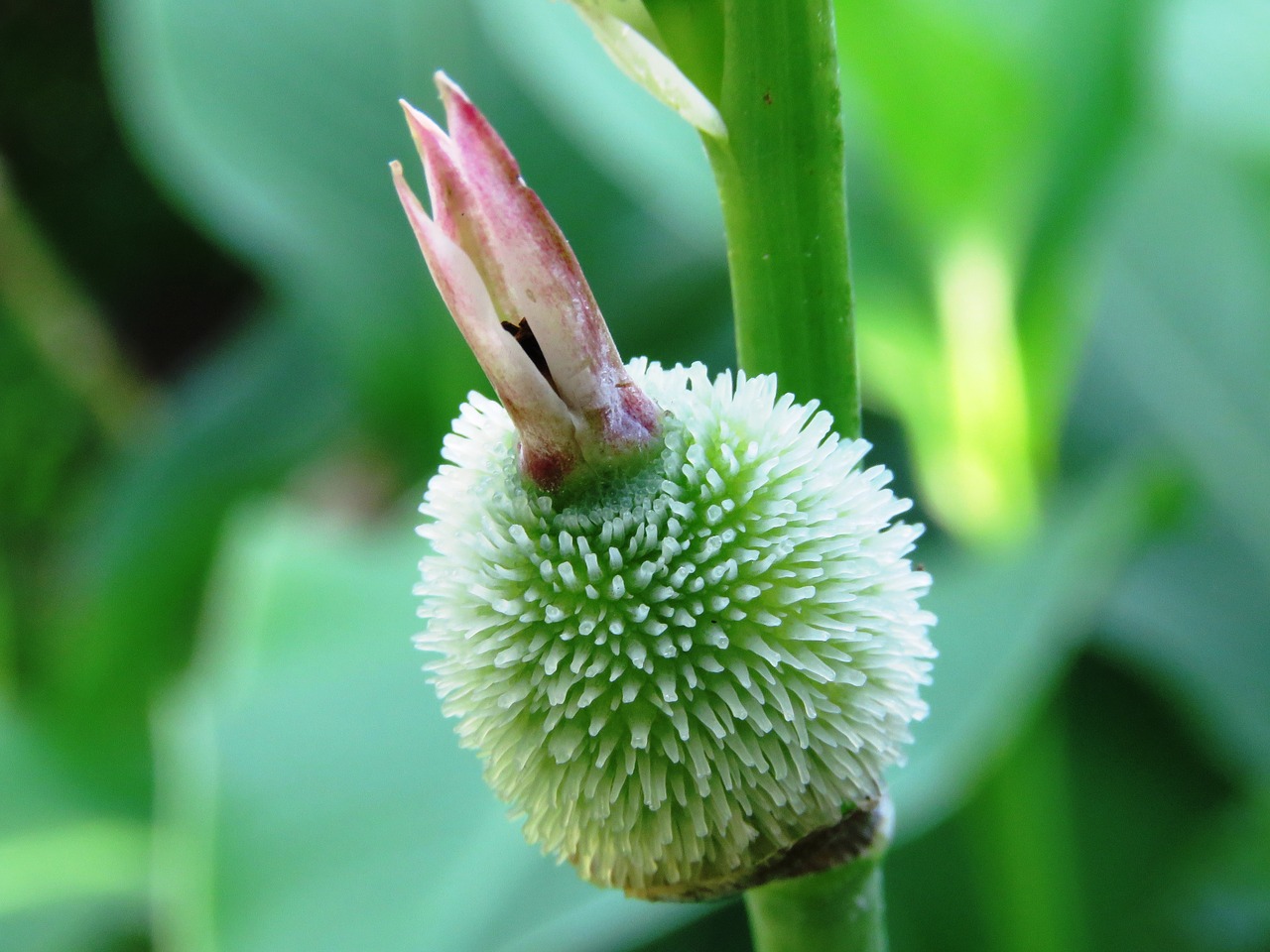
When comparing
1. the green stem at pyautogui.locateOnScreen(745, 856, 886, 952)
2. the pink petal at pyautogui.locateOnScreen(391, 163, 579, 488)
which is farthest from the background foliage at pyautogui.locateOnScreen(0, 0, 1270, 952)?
the pink petal at pyautogui.locateOnScreen(391, 163, 579, 488)

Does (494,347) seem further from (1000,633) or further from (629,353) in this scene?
(629,353)

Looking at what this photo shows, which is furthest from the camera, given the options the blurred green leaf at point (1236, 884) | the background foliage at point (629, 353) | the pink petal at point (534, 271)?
the blurred green leaf at point (1236, 884)

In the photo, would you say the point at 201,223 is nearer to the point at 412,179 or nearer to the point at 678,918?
the point at 412,179

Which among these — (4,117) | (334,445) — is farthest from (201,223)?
(4,117)

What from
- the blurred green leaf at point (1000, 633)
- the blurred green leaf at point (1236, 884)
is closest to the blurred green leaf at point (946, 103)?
the blurred green leaf at point (1000, 633)

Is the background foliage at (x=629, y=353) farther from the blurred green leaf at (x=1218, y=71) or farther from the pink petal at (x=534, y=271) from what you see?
the pink petal at (x=534, y=271)
